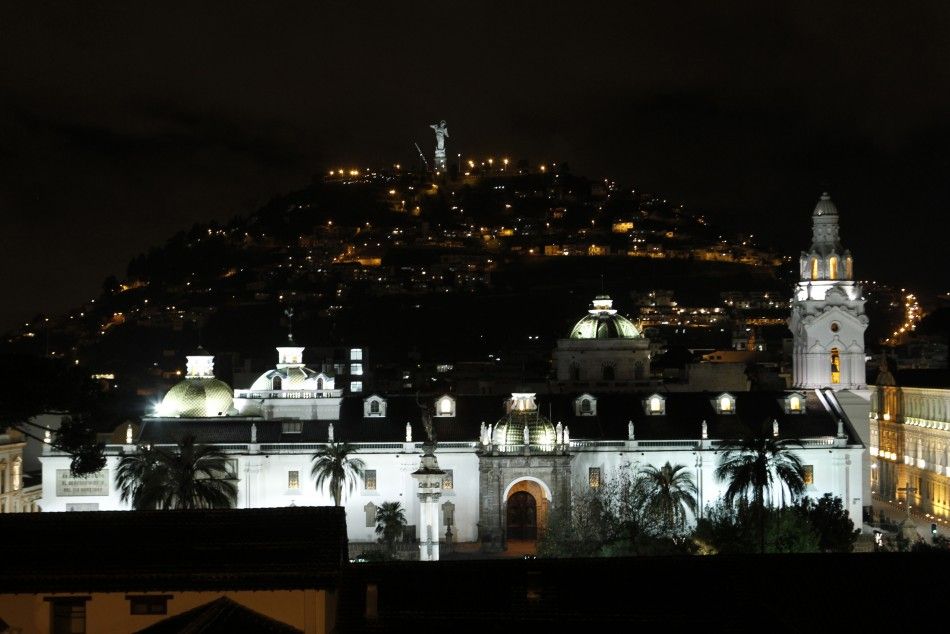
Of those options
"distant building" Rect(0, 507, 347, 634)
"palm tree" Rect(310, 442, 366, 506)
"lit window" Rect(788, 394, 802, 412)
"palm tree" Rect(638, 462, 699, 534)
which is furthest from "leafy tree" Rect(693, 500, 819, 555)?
"distant building" Rect(0, 507, 347, 634)

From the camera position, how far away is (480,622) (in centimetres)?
3641

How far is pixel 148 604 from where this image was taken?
36.4 meters

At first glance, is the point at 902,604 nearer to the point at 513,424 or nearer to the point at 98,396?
the point at 98,396

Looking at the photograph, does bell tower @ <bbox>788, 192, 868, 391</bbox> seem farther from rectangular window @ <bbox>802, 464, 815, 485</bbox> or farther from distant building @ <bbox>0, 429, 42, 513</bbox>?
distant building @ <bbox>0, 429, 42, 513</bbox>

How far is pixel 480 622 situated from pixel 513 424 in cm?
5601

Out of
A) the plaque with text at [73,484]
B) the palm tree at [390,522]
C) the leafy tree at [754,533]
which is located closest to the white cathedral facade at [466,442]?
the plaque with text at [73,484]

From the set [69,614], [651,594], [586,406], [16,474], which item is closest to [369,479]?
[586,406]

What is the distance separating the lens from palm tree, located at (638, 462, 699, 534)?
80.6 metres

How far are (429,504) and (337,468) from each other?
5.88 metres

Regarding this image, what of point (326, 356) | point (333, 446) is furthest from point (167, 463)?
point (326, 356)

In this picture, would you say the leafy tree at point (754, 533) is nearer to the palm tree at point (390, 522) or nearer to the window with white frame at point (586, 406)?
the palm tree at point (390, 522)

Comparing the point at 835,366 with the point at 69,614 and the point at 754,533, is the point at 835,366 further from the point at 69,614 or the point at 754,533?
the point at 69,614

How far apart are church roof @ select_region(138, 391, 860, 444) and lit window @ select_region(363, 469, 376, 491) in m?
2.23

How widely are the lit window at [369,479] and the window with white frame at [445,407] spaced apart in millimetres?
6250
